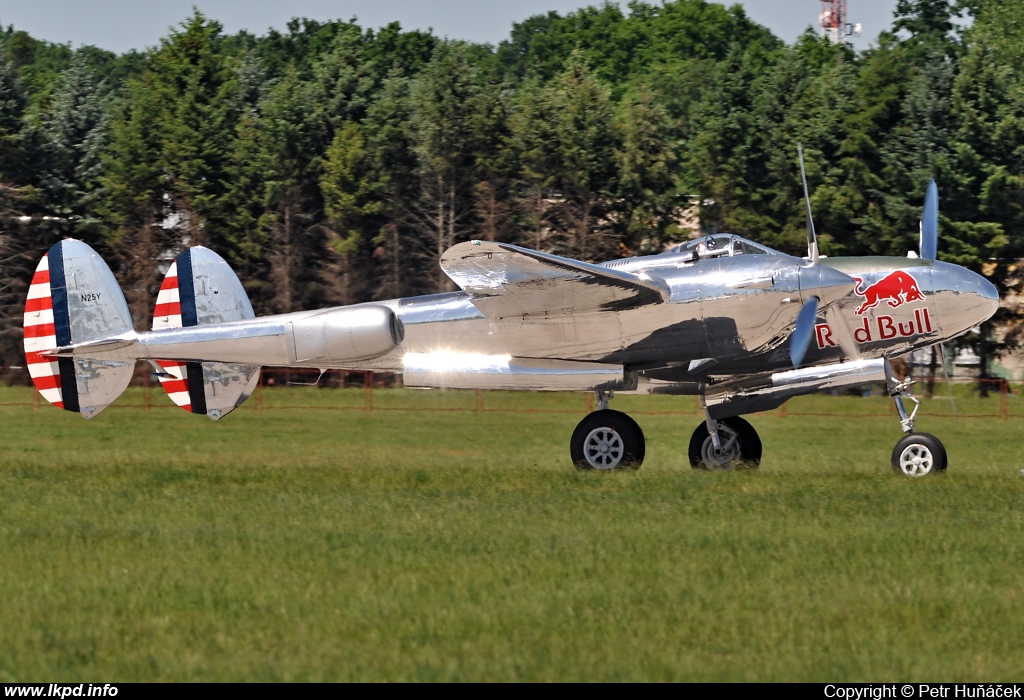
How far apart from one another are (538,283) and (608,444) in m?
2.20

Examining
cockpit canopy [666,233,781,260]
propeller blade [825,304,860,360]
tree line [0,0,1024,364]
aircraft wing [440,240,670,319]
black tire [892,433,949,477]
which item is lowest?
black tire [892,433,949,477]

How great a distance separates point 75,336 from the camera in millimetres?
16984

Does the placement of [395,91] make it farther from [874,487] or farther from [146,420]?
[874,487]

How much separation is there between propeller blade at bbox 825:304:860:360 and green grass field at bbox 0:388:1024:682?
1617 mm

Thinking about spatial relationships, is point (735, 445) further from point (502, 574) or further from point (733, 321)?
point (502, 574)

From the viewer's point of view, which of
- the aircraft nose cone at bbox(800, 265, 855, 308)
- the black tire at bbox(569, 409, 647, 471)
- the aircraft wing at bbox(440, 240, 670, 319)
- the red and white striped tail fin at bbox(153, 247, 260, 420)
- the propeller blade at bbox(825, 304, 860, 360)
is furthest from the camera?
the red and white striped tail fin at bbox(153, 247, 260, 420)

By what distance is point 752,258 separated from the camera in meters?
15.0

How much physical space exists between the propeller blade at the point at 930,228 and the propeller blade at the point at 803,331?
7.20 feet

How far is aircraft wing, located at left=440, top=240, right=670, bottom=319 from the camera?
14.2 m

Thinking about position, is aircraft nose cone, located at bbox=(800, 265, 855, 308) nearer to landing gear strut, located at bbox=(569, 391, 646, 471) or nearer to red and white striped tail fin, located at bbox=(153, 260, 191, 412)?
landing gear strut, located at bbox=(569, 391, 646, 471)

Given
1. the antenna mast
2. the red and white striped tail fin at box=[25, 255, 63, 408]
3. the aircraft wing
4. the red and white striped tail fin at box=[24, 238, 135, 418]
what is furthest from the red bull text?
the antenna mast

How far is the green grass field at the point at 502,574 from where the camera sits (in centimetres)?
725

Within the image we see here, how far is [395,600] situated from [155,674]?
1.97 metres
